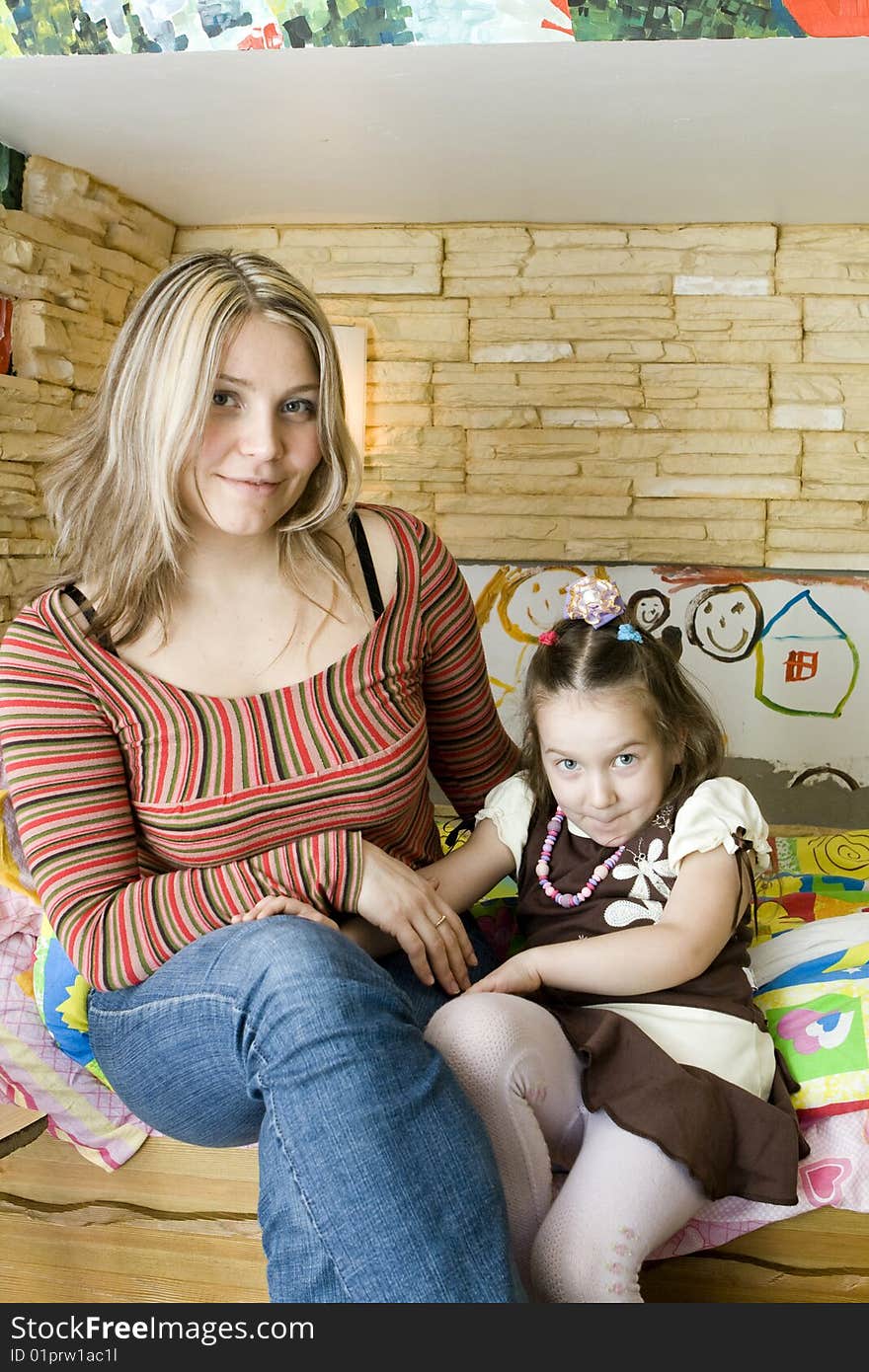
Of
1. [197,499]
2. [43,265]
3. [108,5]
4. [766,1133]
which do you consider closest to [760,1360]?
[766,1133]

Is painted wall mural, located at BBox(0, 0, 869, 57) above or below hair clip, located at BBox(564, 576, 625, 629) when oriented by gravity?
above

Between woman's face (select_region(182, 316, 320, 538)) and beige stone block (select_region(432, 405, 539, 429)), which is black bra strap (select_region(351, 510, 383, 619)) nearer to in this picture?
woman's face (select_region(182, 316, 320, 538))

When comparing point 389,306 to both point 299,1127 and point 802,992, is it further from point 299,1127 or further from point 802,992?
point 299,1127

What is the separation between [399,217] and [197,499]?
218cm

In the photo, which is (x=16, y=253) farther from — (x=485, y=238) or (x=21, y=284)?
(x=485, y=238)

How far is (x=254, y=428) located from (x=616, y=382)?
2.13m

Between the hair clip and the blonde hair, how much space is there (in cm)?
30

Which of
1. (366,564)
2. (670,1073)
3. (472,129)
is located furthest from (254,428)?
(472,129)

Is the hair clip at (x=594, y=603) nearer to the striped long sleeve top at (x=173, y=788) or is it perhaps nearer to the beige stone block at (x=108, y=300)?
the striped long sleeve top at (x=173, y=788)

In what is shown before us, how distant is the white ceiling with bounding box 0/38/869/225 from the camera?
6.87 feet

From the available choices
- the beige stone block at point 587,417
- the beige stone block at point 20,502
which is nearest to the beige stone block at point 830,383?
the beige stone block at point 587,417

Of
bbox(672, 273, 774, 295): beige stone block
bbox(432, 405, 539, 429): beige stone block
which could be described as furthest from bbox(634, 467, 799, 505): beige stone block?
bbox(672, 273, 774, 295): beige stone block

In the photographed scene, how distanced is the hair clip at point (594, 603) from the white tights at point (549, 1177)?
0.48 m

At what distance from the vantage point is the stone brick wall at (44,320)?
2.54m
